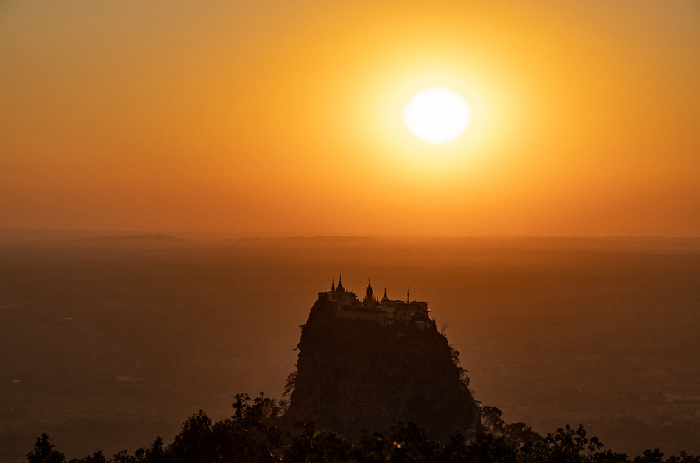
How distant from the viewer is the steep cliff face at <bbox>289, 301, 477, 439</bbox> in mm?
80500

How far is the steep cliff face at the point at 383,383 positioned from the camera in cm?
8050

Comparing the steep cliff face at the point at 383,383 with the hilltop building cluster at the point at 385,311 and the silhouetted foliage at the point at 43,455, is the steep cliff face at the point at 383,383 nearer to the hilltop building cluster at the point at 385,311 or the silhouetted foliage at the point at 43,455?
the hilltop building cluster at the point at 385,311

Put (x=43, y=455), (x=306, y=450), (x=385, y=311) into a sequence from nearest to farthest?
(x=43, y=455)
(x=306, y=450)
(x=385, y=311)

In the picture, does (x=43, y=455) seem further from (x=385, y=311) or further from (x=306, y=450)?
(x=385, y=311)

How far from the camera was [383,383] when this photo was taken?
8131cm

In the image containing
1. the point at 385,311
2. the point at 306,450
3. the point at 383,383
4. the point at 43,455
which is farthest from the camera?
the point at 385,311

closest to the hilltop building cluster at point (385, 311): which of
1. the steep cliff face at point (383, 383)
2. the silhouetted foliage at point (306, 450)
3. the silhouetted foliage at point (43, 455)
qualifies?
the steep cliff face at point (383, 383)

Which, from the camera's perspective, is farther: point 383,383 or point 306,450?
point 383,383

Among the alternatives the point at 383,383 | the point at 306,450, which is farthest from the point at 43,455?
the point at 383,383

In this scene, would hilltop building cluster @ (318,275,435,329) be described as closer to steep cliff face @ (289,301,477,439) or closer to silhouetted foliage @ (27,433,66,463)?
steep cliff face @ (289,301,477,439)

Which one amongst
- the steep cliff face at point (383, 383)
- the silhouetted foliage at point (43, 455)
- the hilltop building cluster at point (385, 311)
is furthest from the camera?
the hilltop building cluster at point (385, 311)

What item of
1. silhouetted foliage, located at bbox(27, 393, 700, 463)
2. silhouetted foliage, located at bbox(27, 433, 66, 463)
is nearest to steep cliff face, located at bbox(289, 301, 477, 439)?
silhouetted foliage, located at bbox(27, 393, 700, 463)

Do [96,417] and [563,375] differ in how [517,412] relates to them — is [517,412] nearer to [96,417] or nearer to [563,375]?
[563,375]

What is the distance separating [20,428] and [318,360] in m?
64.9
